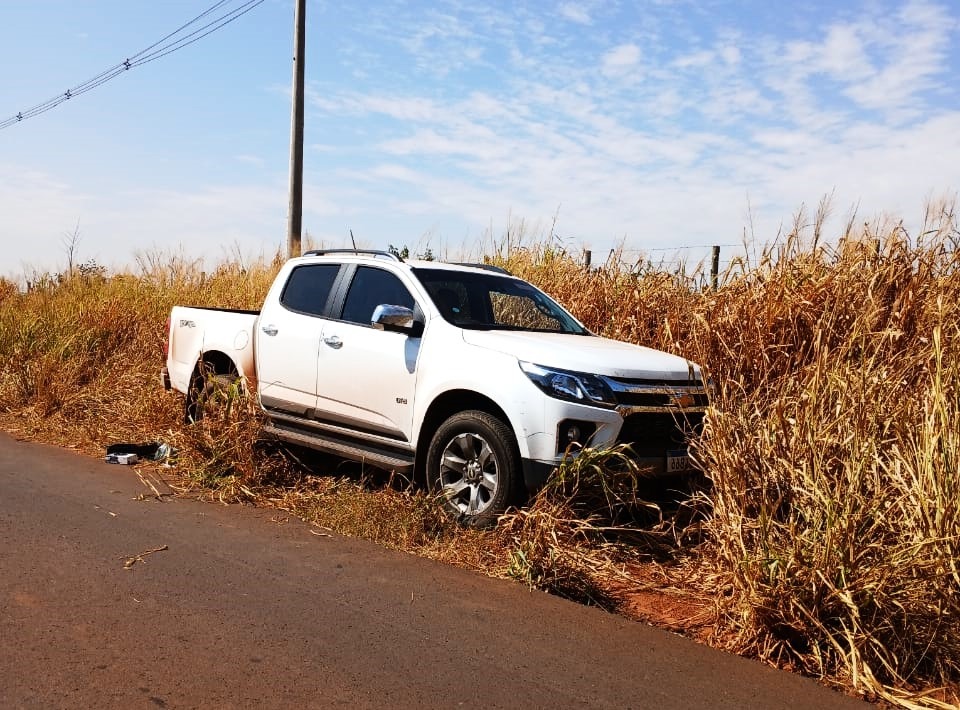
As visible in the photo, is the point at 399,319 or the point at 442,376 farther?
the point at 399,319

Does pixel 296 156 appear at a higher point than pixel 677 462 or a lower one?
higher

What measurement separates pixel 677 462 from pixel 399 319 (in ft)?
7.46

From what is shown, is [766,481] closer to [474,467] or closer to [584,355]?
[584,355]

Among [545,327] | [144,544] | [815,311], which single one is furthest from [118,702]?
[815,311]

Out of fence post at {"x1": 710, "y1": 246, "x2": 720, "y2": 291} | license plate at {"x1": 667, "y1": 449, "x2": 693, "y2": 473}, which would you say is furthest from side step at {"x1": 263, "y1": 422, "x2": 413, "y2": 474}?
fence post at {"x1": 710, "y1": 246, "x2": 720, "y2": 291}

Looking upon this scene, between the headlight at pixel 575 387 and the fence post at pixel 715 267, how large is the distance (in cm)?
340

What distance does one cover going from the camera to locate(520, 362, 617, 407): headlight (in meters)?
6.23

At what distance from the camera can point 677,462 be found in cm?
636

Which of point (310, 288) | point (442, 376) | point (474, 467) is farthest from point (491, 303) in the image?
point (474, 467)

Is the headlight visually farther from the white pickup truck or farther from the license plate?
the license plate

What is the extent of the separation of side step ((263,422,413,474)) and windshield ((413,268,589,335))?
43.0 inches

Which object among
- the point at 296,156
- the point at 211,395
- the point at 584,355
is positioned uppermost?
the point at 296,156

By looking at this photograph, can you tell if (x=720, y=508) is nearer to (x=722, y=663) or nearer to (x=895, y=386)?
(x=722, y=663)

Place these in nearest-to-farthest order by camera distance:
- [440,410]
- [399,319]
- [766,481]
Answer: [766,481]
[440,410]
[399,319]
